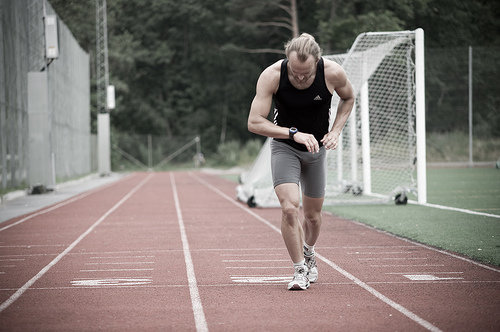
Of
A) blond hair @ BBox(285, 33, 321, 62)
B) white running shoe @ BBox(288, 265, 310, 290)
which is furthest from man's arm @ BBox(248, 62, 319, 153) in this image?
white running shoe @ BBox(288, 265, 310, 290)

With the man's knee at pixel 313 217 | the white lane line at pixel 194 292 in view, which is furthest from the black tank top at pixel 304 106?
the white lane line at pixel 194 292

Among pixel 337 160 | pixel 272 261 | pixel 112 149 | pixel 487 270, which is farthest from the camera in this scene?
pixel 112 149

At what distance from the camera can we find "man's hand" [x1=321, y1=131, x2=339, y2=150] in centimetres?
622

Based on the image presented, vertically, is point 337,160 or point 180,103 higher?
point 180,103

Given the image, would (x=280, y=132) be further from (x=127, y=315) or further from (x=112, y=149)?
(x=112, y=149)

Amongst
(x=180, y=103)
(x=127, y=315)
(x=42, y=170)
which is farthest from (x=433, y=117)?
(x=127, y=315)

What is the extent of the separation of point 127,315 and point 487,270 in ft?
12.7

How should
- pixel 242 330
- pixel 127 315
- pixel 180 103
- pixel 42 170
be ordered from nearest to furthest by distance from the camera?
pixel 242 330, pixel 127 315, pixel 42 170, pixel 180 103

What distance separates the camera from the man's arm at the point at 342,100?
20.5 feet

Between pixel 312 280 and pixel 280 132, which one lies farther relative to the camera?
pixel 312 280

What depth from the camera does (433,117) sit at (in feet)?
130

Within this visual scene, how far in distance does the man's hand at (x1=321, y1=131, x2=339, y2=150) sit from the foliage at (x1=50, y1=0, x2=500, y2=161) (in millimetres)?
24263

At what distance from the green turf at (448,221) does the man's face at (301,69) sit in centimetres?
330

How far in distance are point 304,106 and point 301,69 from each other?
0.44 metres
